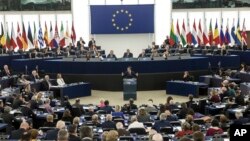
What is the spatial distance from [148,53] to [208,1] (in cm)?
1097

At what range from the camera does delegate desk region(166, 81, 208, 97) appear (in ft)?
89.2

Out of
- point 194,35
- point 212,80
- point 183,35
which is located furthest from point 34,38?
point 212,80

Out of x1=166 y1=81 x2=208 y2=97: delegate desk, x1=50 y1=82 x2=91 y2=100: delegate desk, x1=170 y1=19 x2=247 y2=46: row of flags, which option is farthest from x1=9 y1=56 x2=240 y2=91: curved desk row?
x1=170 y1=19 x2=247 y2=46: row of flags

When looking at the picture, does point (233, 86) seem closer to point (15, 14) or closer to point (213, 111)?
point (213, 111)

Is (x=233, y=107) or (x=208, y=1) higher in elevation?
(x=208, y=1)

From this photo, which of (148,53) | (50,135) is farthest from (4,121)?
(148,53)

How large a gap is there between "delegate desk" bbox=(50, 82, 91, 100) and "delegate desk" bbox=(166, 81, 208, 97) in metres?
5.09

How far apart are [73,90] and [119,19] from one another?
45.2 ft

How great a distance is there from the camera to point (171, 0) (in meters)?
42.2

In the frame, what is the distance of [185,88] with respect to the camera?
27.8 metres

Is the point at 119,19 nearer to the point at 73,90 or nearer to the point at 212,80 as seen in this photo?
the point at 73,90

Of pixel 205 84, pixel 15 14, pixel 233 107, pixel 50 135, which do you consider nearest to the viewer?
pixel 50 135

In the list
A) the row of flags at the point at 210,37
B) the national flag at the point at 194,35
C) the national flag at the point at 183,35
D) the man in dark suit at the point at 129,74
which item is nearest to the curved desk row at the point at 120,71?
the man in dark suit at the point at 129,74

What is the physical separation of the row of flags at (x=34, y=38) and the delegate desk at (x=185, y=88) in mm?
12311
